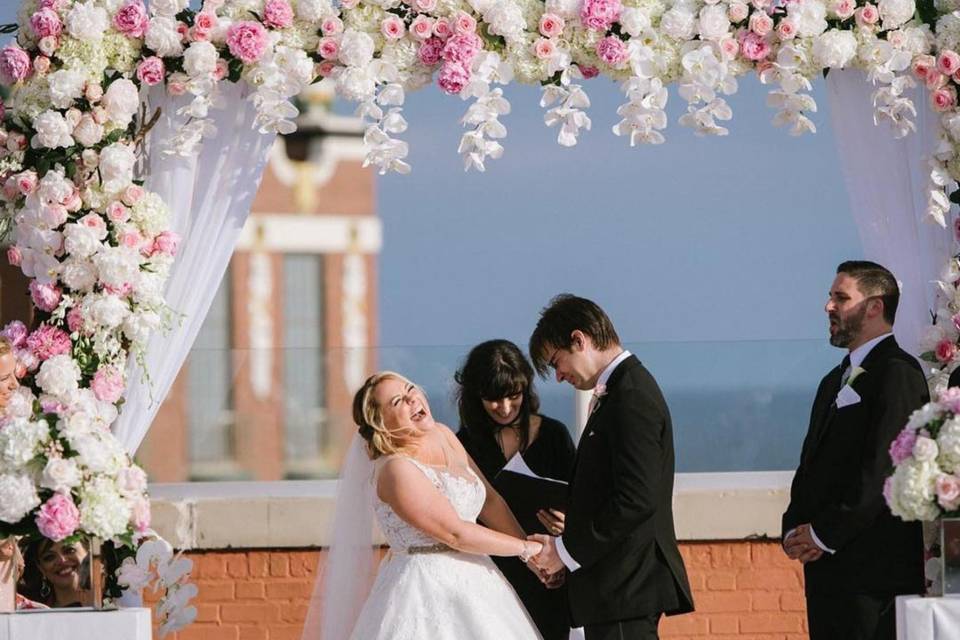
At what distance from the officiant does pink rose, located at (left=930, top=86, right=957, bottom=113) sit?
4.24ft

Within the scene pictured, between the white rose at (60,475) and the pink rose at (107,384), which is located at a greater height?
the pink rose at (107,384)

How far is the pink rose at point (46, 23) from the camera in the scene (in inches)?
219

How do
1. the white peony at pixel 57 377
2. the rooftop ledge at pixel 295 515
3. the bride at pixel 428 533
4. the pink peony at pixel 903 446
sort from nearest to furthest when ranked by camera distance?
the pink peony at pixel 903 446
the bride at pixel 428 533
the white peony at pixel 57 377
the rooftop ledge at pixel 295 515

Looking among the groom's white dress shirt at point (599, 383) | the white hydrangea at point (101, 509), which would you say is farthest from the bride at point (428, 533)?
the white hydrangea at point (101, 509)

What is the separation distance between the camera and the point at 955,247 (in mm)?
5855

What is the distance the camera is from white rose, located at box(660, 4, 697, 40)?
5668 mm

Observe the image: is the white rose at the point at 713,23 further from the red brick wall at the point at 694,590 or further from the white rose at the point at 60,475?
the white rose at the point at 60,475

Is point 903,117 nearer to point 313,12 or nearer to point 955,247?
point 955,247

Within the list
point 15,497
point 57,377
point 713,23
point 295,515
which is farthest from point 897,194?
point 15,497

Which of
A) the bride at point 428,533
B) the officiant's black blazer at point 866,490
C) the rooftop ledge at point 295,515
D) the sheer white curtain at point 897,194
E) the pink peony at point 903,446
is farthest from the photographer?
the rooftop ledge at point 295,515

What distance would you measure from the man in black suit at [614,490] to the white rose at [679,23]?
95 centimetres

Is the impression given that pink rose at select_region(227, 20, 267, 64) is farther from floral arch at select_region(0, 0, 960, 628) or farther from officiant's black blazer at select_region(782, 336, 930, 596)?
officiant's black blazer at select_region(782, 336, 930, 596)

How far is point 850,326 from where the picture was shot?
17.7ft

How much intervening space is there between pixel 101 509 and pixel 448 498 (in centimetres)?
107
